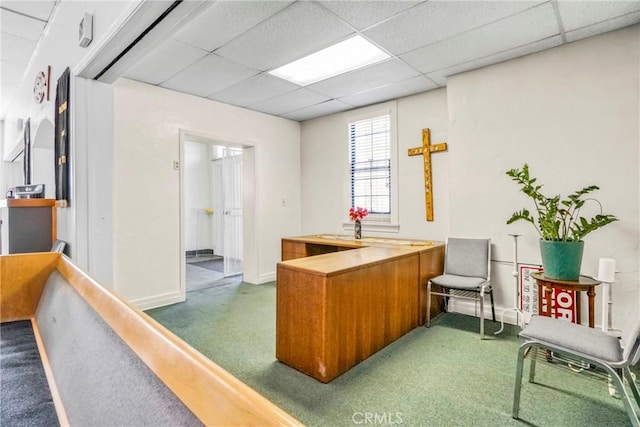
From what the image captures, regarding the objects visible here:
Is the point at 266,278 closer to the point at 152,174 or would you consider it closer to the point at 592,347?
the point at 152,174

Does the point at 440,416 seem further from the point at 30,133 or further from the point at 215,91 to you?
the point at 30,133

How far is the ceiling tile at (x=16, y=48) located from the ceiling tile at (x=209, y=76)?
139 cm

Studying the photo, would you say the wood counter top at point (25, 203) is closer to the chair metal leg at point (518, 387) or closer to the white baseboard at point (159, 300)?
the white baseboard at point (159, 300)

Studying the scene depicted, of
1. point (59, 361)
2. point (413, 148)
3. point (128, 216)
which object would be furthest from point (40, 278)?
point (413, 148)

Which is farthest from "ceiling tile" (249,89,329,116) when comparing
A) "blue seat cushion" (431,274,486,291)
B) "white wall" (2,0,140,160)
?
"blue seat cushion" (431,274,486,291)

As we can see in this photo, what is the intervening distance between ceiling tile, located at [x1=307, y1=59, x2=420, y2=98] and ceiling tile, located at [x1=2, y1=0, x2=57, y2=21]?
2467 millimetres

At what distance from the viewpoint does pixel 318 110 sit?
4695 millimetres

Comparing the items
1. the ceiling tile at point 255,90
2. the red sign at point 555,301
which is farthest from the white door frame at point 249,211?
the red sign at point 555,301

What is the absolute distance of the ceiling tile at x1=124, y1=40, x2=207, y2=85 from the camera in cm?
285

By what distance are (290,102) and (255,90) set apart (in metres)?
0.60

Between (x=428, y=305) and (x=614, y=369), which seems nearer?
(x=614, y=369)

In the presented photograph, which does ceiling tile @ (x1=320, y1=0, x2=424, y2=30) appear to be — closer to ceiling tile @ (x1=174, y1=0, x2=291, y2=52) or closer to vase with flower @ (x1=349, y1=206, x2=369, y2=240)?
ceiling tile @ (x1=174, y1=0, x2=291, y2=52)

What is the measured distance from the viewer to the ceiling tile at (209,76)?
3.15 metres

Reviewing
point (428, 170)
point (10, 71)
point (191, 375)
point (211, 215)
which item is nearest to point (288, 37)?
point (428, 170)
